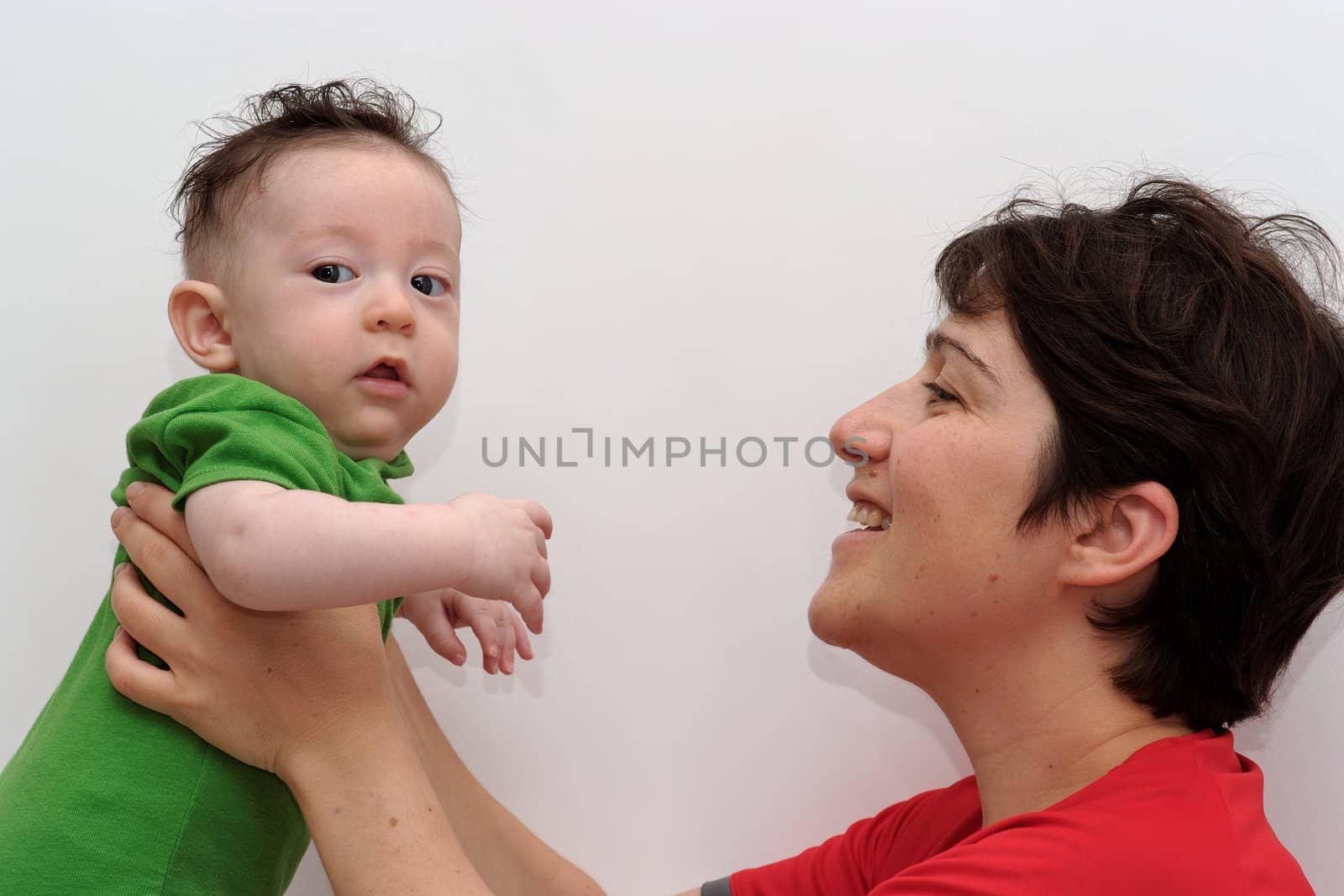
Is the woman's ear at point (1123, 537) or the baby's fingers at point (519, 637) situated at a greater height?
the woman's ear at point (1123, 537)

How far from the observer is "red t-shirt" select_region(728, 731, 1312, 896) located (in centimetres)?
98

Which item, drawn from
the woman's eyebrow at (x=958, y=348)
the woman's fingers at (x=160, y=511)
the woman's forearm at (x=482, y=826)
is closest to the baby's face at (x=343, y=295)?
the woman's fingers at (x=160, y=511)

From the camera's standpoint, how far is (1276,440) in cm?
115

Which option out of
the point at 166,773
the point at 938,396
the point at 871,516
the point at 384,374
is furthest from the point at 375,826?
the point at 938,396

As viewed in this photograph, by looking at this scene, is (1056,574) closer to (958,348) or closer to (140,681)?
(958,348)

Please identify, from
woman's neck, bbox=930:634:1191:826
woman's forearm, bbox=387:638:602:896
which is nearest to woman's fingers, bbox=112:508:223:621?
woman's forearm, bbox=387:638:602:896

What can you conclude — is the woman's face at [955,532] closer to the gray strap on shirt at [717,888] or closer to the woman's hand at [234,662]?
the gray strap on shirt at [717,888]

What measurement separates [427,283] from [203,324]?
215mm

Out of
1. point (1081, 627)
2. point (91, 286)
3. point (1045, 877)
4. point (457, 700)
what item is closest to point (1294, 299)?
point (1081, 627)

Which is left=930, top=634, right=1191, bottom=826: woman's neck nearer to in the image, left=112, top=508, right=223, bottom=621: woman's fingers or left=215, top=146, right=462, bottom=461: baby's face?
left=215, top=146, right=462, bottom=461: baby's face

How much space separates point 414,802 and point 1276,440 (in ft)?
2.86

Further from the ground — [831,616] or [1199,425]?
[1199,425]

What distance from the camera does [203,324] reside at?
1152mm

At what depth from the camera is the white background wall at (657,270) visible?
155cm
